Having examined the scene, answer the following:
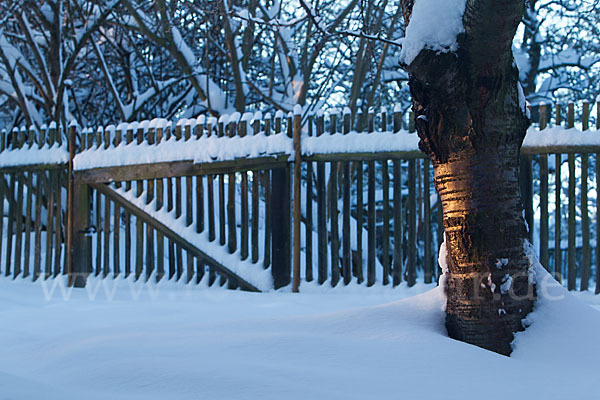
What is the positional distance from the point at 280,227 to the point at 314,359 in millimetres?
3269

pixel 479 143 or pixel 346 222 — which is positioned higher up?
pixel 479 143

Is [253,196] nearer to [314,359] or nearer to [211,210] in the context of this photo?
[211,210]

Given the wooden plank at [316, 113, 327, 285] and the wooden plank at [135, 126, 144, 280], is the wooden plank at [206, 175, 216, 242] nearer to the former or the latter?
the wooden plank at [135, 126, 144, 280]

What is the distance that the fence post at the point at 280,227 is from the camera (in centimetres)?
540

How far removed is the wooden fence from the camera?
5.09m

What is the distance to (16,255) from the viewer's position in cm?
666

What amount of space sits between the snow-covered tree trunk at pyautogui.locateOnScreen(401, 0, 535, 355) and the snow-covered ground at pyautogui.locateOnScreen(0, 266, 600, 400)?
0.53 feet

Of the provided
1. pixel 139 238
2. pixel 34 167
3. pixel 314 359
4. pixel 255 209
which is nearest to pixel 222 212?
pixel 255 209

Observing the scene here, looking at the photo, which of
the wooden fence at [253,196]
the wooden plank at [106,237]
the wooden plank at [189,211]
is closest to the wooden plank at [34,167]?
the wooden fence at [253,196]

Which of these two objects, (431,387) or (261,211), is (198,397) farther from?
(261,211)

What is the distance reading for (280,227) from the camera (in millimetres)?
5426

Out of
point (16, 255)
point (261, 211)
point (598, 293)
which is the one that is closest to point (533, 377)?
point (598, 293)

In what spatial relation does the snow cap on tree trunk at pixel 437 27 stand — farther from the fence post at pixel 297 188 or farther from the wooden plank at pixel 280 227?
the wooden plank at pixel 280 227

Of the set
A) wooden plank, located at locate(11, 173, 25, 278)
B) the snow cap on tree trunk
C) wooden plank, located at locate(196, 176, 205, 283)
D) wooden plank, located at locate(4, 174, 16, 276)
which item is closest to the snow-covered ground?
the snow cap on tree trunk
